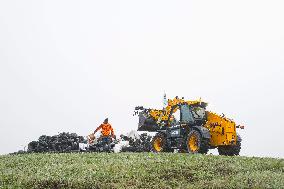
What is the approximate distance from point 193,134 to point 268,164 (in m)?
7.19

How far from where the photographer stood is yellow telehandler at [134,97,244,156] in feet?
68.8

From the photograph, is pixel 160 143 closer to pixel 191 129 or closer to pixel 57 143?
pixel 191 129

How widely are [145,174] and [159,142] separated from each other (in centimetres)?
1221

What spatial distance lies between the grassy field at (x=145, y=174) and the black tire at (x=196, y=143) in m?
4.40

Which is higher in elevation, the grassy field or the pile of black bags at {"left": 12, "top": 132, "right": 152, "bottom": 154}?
the pile of black bags at {"left": 12, "top": 132, "right": 152, "bottom": 154}

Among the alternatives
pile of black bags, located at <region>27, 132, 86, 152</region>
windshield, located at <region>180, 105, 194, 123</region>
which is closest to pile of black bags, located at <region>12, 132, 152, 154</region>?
pile of black bags, located at <region>27, 132, 86, 152</region>

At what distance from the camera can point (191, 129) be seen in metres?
22.3

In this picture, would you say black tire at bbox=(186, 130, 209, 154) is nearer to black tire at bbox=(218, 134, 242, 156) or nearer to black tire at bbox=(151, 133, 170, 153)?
black tire at bbox=(218, 134, 242, 156)

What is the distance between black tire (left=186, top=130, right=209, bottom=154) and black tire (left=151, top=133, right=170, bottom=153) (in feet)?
8.08

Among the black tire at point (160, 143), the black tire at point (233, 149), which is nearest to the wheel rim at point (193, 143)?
the black tire at point (233, 149)

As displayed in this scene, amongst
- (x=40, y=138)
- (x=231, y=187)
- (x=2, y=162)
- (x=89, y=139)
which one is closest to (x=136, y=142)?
(x=89, y=139)

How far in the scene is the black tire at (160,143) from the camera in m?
23.9

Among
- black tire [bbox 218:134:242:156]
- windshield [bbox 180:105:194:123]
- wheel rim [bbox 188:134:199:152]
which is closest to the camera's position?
wheel rim [bbox 188:134:199:152]

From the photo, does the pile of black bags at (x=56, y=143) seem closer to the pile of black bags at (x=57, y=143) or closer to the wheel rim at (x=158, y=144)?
the pile of black bags at (x=57, y=143)
